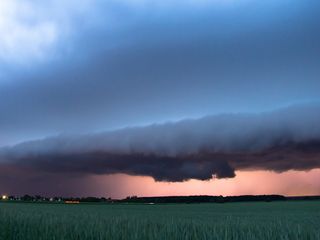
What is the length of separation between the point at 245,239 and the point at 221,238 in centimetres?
50

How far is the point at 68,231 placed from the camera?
1241cm

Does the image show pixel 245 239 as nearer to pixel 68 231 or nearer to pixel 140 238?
pixel 140 238

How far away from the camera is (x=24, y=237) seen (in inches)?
465

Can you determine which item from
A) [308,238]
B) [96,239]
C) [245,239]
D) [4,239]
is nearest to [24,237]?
[4,239]

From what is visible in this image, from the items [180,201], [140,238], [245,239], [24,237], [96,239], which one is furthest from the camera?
[180,201]

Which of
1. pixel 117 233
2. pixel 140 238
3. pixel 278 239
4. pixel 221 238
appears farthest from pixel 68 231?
pixel 278 239

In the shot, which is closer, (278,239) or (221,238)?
(221,238)

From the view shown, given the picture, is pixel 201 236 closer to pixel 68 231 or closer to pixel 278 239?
pixel 278 239

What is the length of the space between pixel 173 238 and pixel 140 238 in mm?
785

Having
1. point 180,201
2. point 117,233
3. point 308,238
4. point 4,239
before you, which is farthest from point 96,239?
point 180,201

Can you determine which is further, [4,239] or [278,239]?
[4,239]

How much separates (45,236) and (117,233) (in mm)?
1811

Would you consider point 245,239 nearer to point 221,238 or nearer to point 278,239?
point 221,238

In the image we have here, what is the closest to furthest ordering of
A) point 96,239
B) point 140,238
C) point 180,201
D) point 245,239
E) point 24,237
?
point 245,239, point 140,238, point 96,239, point 24,237, point 180,201
